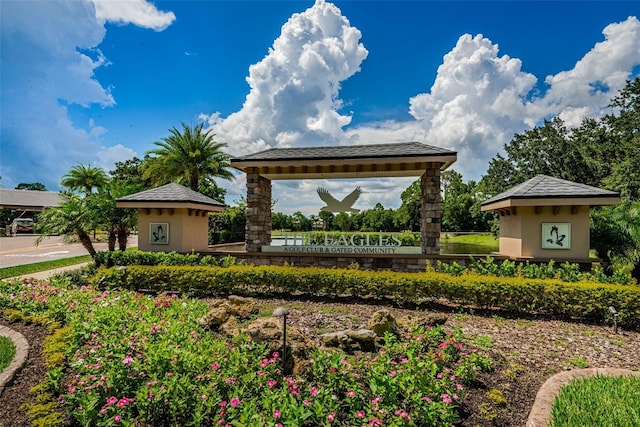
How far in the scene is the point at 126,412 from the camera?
3271 millimetres

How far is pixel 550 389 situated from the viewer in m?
3.94

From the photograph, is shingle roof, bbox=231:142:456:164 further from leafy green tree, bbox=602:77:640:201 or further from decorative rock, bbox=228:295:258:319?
leafy green tree, bbox=602:77:640:201

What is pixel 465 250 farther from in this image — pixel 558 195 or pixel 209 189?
pixel 209 189

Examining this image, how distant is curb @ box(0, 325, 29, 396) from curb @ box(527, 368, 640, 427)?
230 inches

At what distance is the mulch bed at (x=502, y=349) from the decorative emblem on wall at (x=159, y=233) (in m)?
5.89

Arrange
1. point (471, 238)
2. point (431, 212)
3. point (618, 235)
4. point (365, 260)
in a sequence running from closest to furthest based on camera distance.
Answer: point (618, 235)
point (365, 260)
point (431, 212)
point (471, 238)

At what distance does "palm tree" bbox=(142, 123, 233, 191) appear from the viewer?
20.2 m

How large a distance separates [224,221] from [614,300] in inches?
825

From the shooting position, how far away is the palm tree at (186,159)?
20.2 meters

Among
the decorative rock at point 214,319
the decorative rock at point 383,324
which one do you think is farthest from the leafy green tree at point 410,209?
the decorative rock at point 214,319

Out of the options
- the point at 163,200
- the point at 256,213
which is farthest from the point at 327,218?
the point at 163,200

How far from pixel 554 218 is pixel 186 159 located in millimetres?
18534

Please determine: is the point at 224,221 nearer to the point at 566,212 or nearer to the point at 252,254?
the point at 252,254

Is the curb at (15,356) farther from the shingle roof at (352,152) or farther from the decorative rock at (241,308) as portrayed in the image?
the shingle roof at (352,152)
